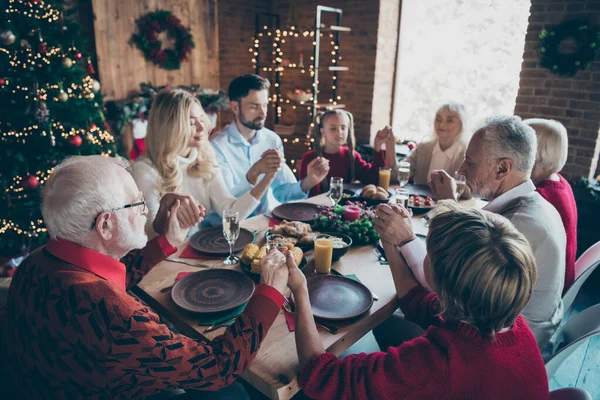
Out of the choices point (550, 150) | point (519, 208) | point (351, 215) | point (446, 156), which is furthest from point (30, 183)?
point (550, 150)

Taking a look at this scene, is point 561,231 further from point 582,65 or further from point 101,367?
point 582,65

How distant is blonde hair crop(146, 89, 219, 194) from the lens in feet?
7.02

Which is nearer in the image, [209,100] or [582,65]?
[582,65]

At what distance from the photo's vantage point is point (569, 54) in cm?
347

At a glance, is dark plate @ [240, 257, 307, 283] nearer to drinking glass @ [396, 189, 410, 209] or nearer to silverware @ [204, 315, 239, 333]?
silverware @ [204, 315, 239, 333]

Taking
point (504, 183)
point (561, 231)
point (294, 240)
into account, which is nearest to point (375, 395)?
point (294, 240)

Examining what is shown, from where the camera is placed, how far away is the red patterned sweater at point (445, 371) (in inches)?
37.1

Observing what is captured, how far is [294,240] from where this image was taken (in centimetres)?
186

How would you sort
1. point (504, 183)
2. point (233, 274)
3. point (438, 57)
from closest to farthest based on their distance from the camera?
point (233, 274)
point (504, 183)
point (438, 57)

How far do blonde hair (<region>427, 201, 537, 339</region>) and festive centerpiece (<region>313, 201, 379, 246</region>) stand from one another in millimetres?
898

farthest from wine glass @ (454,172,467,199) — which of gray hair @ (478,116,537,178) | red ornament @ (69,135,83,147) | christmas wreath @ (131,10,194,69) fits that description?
christmas wreath @ (131,10,194,69)

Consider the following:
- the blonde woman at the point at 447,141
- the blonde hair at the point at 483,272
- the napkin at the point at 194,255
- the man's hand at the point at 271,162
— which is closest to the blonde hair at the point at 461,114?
the blonde woman at the point at 447,141

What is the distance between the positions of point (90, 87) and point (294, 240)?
2768 mm

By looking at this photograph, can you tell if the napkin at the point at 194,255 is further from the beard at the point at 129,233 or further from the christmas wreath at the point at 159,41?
the christmas wreath at the point at 159,41
